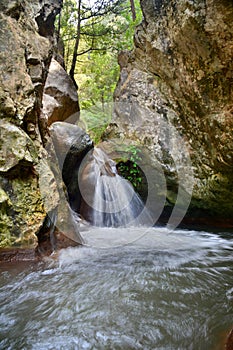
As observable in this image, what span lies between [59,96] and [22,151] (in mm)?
5908

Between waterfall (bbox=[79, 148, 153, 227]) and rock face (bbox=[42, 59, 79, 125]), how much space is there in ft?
8.97

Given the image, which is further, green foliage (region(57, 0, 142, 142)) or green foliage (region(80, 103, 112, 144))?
green foliage (region(80, 103, 112, 144))

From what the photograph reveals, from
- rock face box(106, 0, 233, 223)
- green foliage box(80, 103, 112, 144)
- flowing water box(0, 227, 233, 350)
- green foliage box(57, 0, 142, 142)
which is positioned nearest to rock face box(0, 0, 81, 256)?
flowing water box(0, 227, 233, 350)

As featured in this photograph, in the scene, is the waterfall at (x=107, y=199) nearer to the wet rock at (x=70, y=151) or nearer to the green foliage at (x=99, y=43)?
the wet rock at (x=70, y=151)

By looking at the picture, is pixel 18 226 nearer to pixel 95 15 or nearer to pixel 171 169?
pixel 171 169

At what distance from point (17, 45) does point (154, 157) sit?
3307 mm

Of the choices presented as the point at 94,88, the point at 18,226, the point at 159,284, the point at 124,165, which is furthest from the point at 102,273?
the point at 94,88

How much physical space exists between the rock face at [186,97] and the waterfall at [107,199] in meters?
0.88

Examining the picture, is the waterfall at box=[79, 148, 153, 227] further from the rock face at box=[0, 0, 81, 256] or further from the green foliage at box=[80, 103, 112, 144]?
the green foliage at box=[80, 103, 112, 144]

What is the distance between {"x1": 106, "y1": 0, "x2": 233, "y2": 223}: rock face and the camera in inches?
149

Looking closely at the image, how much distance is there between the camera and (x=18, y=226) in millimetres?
2611

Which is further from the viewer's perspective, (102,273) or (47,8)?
(47,8)

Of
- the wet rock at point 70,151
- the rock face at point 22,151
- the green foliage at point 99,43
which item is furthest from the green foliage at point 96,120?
the rock face at point 22,151

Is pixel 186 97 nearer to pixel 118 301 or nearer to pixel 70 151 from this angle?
pixel 70 151
